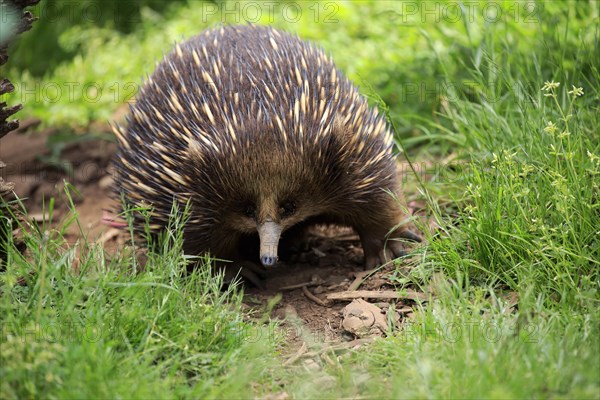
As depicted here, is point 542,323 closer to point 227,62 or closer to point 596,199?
point 596,199

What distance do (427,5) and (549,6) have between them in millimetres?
1546

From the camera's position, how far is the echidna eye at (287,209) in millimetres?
3559

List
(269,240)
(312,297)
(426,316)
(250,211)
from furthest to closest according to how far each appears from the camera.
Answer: (312,297)
(250,211)
(269,240)
(426,316)

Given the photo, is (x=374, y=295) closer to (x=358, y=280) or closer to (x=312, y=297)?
(x=358, y=280)

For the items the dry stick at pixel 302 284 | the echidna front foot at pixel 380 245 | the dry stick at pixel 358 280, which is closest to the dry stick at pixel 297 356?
the dry stick at pixel 358 280

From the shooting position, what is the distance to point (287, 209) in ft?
11.8

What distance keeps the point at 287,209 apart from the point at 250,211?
0.57ft

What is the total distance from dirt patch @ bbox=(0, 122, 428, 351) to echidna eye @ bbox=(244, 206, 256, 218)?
492mm

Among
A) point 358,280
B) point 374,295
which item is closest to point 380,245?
point 358,280

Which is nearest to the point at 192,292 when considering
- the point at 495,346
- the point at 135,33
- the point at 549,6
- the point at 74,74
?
the point at 495,346

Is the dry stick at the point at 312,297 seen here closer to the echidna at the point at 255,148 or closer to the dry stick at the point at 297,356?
the echidna at the point at 255,148

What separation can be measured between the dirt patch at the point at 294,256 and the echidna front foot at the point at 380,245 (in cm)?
9

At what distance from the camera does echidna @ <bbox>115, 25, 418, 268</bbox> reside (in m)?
3.46

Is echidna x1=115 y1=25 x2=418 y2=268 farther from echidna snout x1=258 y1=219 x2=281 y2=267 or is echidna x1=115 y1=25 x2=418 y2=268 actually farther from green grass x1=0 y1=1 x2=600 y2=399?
green grass x1=0 y1=1 x2=600 y2=399
